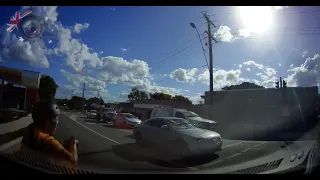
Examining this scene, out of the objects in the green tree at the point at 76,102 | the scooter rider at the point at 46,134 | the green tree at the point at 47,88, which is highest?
the green tree at the point at 47,88

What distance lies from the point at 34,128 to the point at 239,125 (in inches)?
370

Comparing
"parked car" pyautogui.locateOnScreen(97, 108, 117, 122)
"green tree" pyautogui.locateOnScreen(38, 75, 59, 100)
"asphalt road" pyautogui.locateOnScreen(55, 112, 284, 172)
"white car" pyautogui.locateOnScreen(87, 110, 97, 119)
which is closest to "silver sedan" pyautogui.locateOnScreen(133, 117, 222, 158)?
"asphalt road" pyautogui.locateOnScreen(55, 112, 284, 172)

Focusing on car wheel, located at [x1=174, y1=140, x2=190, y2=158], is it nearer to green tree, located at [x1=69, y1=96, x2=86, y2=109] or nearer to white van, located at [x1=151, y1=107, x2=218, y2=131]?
green tree, located at [x1=69, y1=96, x2=86, y2=109]

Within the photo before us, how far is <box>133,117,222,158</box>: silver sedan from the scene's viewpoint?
193 inches

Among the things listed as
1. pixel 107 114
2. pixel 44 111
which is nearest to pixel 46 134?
pixel 44 111

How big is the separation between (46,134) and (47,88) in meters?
0.68

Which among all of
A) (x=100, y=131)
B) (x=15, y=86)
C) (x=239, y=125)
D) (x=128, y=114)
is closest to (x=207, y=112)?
(x=239, y=125)

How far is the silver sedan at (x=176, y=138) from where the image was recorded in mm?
4898

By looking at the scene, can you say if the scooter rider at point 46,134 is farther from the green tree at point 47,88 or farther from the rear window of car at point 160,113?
the rear window of car at point 160,113

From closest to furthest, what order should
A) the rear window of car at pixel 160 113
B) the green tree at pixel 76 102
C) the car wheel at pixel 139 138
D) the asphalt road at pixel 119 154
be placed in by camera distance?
the asphalt road at pixel 119 154 < the green tree at pixel 76 102 < the car wheel at pixel 139 138 < the rear window of car at pixel 160 113

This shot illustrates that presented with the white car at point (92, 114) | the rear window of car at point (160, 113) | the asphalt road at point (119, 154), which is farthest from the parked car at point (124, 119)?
the asphalt road at point (119, 154)

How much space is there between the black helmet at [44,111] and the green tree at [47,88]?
141 mm

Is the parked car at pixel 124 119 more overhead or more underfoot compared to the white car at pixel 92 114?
more underfoot
